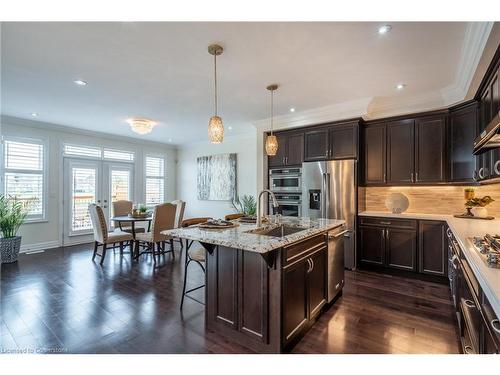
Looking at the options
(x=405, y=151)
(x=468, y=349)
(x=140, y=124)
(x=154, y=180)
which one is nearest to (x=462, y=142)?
(x=405, y=151)

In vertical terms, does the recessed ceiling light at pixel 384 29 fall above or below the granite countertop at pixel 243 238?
above

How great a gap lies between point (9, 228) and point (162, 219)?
2.75 metres

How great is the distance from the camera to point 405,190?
13.5ft

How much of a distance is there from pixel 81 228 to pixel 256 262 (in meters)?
5.62

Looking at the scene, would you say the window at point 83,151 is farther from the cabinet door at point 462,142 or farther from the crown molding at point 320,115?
the cabinet door at point 462,142

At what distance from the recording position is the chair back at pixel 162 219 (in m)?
4.29

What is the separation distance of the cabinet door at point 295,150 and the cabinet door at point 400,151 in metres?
1.38

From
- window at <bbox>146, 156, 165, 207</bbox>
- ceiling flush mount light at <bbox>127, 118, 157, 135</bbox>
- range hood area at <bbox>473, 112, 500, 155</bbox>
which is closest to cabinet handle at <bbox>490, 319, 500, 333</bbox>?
range hood area at <bbox>473, 112, 500, 155</bbox>

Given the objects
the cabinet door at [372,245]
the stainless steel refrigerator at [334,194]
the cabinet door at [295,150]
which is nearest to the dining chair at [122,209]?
the cabinet door at [295,150]

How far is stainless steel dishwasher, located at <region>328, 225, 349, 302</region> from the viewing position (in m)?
2.67

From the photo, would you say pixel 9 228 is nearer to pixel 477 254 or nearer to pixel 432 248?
pixel 477 254

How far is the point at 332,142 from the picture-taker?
4.19m
